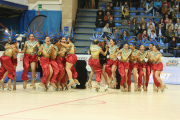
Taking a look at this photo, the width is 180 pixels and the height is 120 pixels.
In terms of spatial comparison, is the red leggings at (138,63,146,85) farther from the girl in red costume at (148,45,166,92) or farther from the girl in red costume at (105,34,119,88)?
the girl in red costume at (105,34,119,88)

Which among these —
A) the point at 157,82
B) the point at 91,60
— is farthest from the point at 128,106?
the point at 157,82

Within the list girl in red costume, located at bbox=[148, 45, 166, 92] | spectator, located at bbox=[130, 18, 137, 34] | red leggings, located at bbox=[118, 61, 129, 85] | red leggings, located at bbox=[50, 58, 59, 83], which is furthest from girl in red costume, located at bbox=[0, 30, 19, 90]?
spectator, located at bbox=[130, 18, 137, 34]

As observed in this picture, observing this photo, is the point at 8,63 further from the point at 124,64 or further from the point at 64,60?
the point at 124,64

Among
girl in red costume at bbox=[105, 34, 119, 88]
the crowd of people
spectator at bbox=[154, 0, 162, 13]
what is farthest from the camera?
spectator at bbox=[154, 0, 162, 13]

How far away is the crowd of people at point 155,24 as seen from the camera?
50.5 ft

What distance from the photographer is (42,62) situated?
848cm

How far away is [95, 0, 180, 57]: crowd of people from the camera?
15.4 m

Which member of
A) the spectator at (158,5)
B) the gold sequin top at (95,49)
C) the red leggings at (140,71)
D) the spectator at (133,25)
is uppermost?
the spectator at (158,5)

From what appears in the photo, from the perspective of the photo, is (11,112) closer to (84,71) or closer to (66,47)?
(66,47)

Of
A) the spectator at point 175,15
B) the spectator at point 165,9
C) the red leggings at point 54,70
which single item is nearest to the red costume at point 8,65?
the red leggings at point 54,70

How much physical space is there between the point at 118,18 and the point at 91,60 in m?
9.23

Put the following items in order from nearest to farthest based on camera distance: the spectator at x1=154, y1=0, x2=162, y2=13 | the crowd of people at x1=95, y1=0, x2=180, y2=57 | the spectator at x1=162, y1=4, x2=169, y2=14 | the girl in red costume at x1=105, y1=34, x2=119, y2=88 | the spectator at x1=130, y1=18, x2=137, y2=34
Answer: the girl in red costume at x1=105, y1=34, x2=119, y2=88
the crowd of people at x1=95, y1=0, x2=180, y2=57
the spectator at x1=130, y1=18, x2=137, y2=34
the spectator at x1=162, y1=4, x2=169, y2=14
the spectator at x1=154, y1=0, x2=162, y2=13

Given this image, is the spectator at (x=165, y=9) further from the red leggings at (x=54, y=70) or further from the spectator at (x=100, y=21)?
the red leggings at (x=54, y=70)

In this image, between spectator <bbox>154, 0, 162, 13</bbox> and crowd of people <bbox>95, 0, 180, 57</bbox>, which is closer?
crowd of people <bbox>95, 0, 180, 57</bbox>
